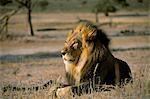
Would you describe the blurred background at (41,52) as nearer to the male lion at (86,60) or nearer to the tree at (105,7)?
the male lion at (86,60)

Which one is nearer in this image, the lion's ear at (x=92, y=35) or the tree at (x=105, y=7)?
the lion's ear at (x=92, y=35)

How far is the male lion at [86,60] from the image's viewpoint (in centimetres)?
797

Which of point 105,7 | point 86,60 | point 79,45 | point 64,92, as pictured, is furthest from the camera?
point 105,7

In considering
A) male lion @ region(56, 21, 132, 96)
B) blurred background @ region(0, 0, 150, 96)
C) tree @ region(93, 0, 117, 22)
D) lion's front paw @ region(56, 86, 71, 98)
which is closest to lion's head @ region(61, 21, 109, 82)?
male lion @ region(56, 21, 132, 96)

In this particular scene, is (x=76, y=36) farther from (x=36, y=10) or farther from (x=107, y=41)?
(x=36, y=10)

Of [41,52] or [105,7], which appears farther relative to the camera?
[105,7]

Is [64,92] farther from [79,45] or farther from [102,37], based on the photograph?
[102,37]

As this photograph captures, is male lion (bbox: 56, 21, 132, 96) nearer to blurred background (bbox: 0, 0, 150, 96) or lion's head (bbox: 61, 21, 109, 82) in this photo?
lion's head (bbox: 61, 21, 109, 82)

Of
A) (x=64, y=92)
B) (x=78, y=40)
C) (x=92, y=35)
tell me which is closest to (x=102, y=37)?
(x=92, y=35)

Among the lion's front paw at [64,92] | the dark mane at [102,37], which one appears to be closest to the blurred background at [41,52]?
the dark mane at [102,37]

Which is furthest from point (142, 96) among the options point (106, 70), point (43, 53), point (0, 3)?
point (0, 3)

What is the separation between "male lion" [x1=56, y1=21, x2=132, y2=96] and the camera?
26.1ft

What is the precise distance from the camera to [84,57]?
8008 millimetres

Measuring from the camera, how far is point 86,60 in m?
7.98
